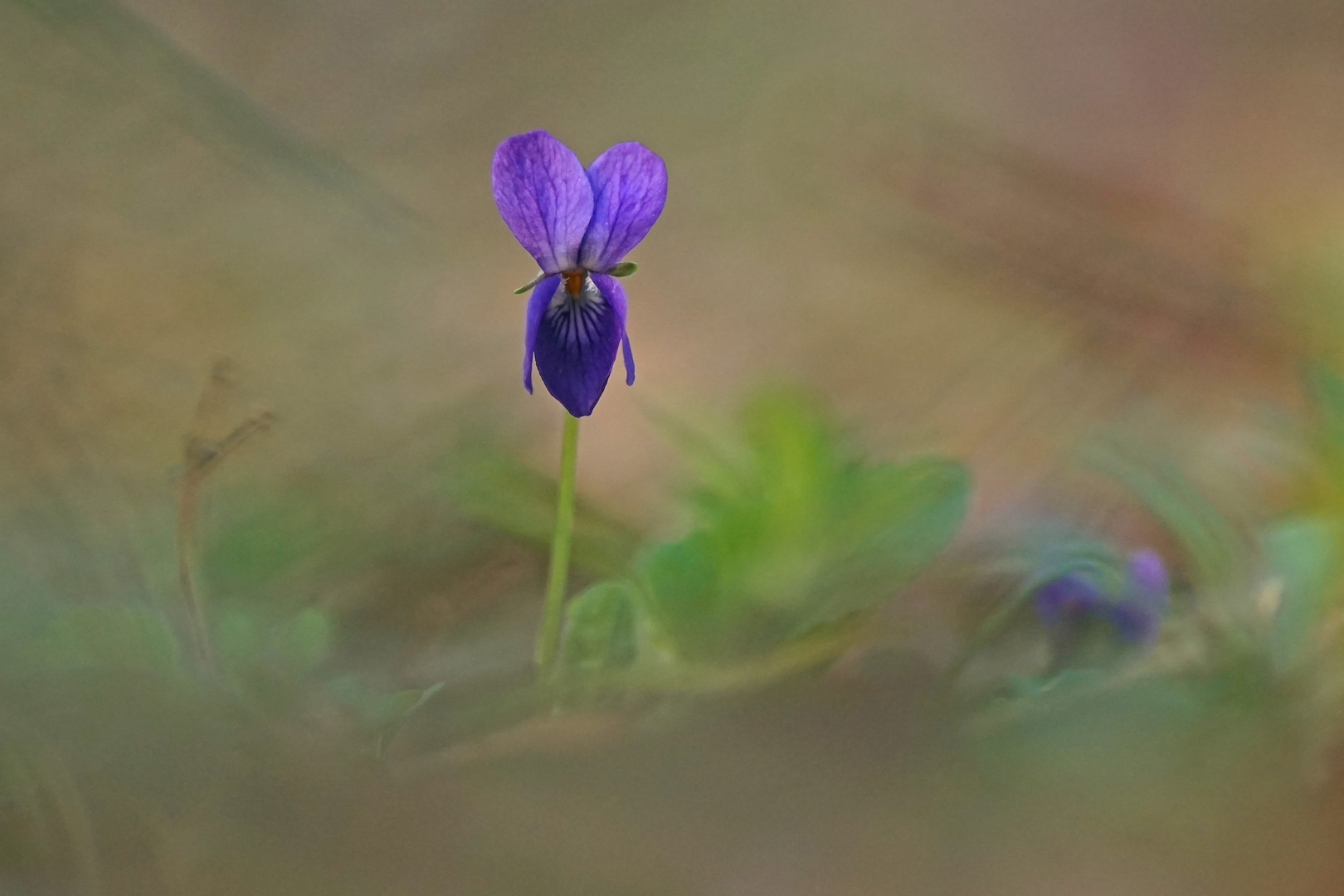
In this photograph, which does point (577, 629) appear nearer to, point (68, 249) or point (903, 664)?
point (903, 664)

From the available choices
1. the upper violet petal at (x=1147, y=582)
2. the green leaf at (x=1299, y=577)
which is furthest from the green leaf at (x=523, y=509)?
the green leaf at (x=1299, y=577)

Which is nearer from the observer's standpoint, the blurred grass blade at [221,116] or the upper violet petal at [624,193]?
the upper violet petal at [624,193]

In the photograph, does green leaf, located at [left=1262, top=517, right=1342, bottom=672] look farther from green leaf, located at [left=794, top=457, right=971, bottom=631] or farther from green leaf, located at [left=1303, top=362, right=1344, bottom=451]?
green leaf, located at [left=794, top=457, right=971, bottom=631]

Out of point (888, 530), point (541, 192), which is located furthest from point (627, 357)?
point (888, 530)

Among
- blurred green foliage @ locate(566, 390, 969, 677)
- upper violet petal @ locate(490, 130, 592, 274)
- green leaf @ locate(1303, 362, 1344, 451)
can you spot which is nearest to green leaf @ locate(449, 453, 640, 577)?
blurred green foliage @ locate(566, 390, 969, 677)

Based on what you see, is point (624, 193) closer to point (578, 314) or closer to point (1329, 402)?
point (578, 314)

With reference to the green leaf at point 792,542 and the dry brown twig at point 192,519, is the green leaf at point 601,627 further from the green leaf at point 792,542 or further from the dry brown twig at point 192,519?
the dry brown twig at point 192,519
